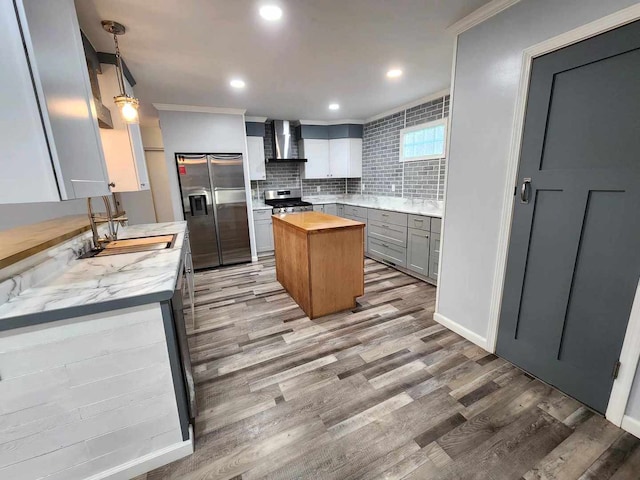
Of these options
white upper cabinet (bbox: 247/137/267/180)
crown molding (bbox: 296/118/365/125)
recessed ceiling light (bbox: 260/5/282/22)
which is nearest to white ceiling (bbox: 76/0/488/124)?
recessed ceiling light (bbox: 260/5/282/22)

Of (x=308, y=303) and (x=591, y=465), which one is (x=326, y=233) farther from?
(x=591, y=465)

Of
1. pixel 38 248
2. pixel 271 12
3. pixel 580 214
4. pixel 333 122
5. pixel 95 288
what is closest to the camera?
pixel 95 288

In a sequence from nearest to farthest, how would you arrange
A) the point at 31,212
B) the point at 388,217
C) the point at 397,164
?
the point at 31,212 → the point at 388,217 → the point at 397,164

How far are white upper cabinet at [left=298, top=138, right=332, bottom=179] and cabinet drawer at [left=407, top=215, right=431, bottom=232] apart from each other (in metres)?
2.28

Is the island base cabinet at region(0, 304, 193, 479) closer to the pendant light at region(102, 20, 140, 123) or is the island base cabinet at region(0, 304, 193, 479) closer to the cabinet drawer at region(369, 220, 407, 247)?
the pendant light at region(102, 20, 140, 123)

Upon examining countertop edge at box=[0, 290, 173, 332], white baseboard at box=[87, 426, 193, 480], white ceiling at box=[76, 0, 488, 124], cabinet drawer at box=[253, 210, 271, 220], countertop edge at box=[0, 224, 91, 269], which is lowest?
white baseboard at box=[87, 426, 193, 480]

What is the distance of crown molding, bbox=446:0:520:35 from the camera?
1.60 meters

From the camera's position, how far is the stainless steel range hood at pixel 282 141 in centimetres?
475

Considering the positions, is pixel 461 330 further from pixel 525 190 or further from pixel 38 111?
pixel 38 111

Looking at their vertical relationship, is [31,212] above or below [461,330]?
above

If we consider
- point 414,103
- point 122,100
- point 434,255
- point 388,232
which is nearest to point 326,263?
point 434,255

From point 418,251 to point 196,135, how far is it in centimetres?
352

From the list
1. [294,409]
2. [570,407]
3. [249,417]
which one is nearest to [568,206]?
[570,407]

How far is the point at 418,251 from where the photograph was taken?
335 centimetres
